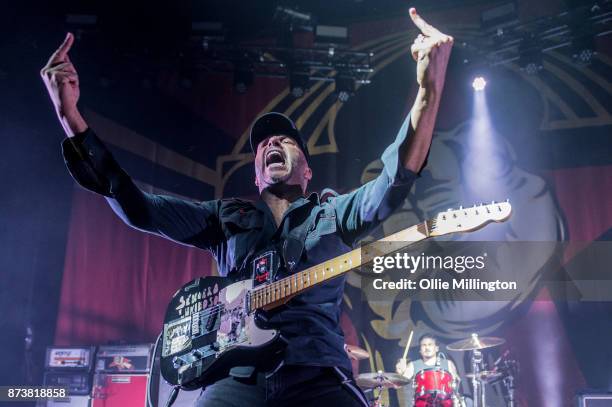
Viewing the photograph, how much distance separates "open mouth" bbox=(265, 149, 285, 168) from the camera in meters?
2.45

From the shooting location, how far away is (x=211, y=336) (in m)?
2.10

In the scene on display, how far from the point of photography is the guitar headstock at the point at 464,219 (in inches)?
71.4

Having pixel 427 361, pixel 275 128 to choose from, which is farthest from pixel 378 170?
pixel 275 128

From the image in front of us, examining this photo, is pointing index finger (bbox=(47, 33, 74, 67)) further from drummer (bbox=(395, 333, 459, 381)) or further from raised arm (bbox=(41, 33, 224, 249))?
drummer (bbox=(395, 333, 459, 381))

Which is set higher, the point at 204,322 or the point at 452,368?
the point at 452,368

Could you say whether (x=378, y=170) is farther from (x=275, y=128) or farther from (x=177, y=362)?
(x=177, y=362)

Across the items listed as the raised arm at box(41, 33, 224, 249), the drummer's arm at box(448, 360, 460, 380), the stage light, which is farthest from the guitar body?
the stage light

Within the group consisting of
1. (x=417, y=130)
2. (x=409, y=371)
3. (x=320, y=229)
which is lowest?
(x=409, y=371)

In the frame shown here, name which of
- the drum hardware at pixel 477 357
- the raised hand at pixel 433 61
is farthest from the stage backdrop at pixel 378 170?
the raised hand at pixel 433 61

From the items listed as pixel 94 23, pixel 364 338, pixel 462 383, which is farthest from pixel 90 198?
pixel 462 383

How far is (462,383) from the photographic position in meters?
6.46

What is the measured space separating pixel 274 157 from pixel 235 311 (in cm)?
72

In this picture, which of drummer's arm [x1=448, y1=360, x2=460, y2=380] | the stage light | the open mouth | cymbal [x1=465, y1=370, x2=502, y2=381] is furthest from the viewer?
the stage light

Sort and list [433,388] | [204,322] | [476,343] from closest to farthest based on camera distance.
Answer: [204,322], [433,388], [476,343]
